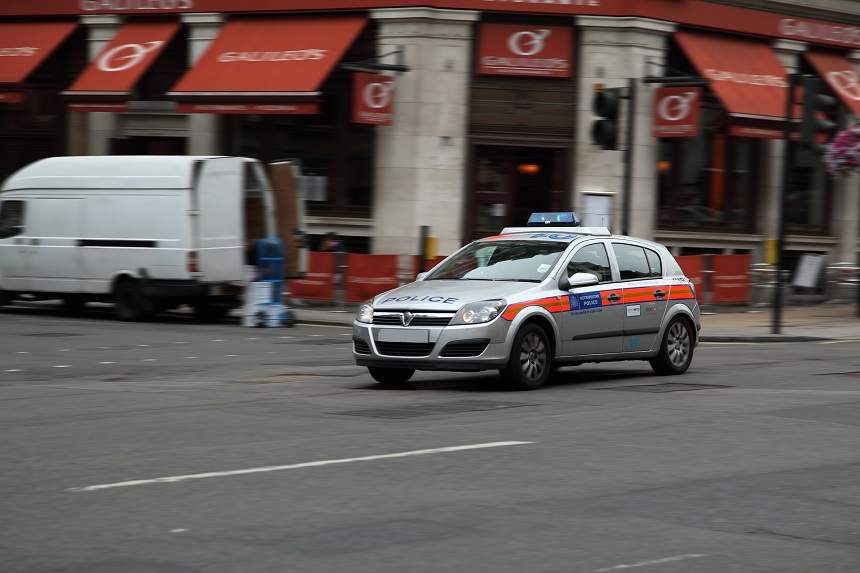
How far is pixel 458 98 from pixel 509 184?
2.19 meters

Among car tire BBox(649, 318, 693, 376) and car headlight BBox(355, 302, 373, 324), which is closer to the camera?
car headlight BBox(355, 302, 373, 324)

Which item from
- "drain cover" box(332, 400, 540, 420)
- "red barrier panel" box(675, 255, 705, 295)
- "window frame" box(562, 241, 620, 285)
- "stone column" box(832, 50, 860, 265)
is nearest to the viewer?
"drain cover" box(332, 400, 540, 420)

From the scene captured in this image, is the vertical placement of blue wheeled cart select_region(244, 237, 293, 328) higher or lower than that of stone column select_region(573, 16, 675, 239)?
lower

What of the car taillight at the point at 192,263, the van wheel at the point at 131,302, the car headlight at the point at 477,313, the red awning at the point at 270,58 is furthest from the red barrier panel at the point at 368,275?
the car headlight at the point at 477,313

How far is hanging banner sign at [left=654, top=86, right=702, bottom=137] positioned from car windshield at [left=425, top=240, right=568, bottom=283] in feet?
51.7

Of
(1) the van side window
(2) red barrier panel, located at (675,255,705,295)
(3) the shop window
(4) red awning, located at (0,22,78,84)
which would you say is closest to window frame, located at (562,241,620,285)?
(1) the van side window

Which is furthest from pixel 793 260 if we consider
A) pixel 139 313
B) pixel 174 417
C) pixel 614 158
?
pixel 174 417

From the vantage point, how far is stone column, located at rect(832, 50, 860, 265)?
3300cm

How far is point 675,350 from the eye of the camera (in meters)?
15.0

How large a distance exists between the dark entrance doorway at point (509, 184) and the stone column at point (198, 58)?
6.16m

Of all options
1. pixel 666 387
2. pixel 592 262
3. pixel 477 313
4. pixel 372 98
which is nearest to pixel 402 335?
pixel 477 313

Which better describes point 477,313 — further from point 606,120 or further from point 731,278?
point 731,278

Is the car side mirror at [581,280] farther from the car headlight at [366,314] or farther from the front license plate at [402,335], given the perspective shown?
the car headlight at [366,314]

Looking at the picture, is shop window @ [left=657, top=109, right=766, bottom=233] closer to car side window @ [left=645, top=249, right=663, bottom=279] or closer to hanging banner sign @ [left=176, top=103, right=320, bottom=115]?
hanging banner sign @ [left=176, top=103, right=320, bottom=115]
